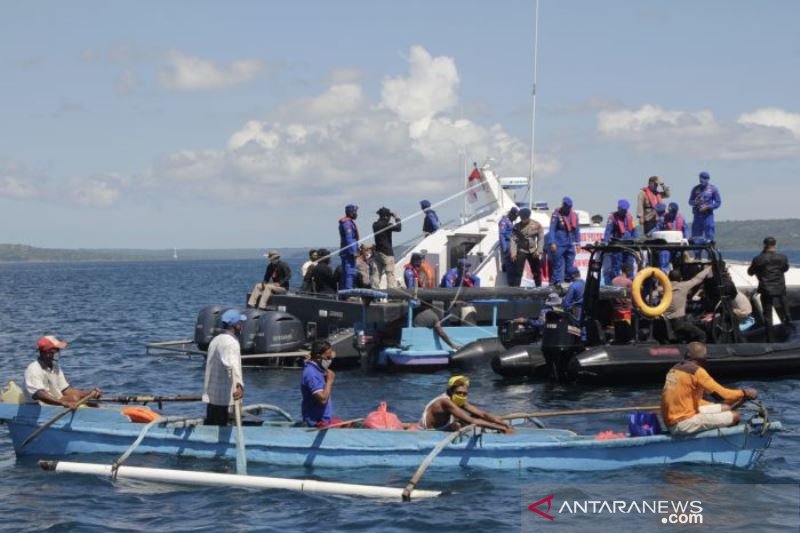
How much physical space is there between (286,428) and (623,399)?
680 centimetres

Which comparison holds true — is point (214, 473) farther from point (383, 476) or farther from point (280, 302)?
point (280, 302)

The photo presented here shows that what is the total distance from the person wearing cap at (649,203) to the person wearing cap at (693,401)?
1224cm

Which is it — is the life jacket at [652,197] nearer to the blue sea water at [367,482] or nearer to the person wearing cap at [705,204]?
the person wearing cap at [705,204]

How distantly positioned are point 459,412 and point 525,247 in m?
12.8

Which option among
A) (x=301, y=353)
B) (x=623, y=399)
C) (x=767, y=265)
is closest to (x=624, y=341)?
(x=623, y=399)

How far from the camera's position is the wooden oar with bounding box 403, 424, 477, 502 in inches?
463

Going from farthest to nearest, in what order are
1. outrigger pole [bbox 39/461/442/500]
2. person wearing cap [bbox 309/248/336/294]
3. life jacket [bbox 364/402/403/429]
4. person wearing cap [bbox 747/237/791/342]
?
person wearing cap [bbox 309/248/336/294], person wearing cap [bbox 747/237/791/342], life jacket [bbox 364/402/403/429], outrigger pole [bbox 39/461/442/500]

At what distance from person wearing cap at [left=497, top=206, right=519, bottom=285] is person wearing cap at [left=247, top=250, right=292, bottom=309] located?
501 cm

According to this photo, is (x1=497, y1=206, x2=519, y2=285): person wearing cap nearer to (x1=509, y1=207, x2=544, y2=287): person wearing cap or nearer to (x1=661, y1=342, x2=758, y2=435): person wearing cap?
(x1=509, y1=207, x2=544, y2=287): person wearing cap

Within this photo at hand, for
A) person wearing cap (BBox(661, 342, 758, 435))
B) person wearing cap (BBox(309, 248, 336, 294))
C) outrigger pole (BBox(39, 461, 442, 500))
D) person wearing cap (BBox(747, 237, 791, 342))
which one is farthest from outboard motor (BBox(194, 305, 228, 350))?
person wearing cap (BBox(661, 342, 758, 435))

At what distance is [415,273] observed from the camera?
24031 millimetres

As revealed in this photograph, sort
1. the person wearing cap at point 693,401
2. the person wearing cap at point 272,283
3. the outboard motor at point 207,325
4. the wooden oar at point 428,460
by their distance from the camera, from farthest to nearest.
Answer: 1. the person wearing cap at point 272,283
2. the outboard motor at point 207,325
3. the person wearing cap at point 693,401
4. the wooden oar at point 428,460

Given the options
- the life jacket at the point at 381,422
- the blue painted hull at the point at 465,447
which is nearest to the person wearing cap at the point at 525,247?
the life jacket at the point at 381,422

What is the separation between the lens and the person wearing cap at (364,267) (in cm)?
Answer: 2495
